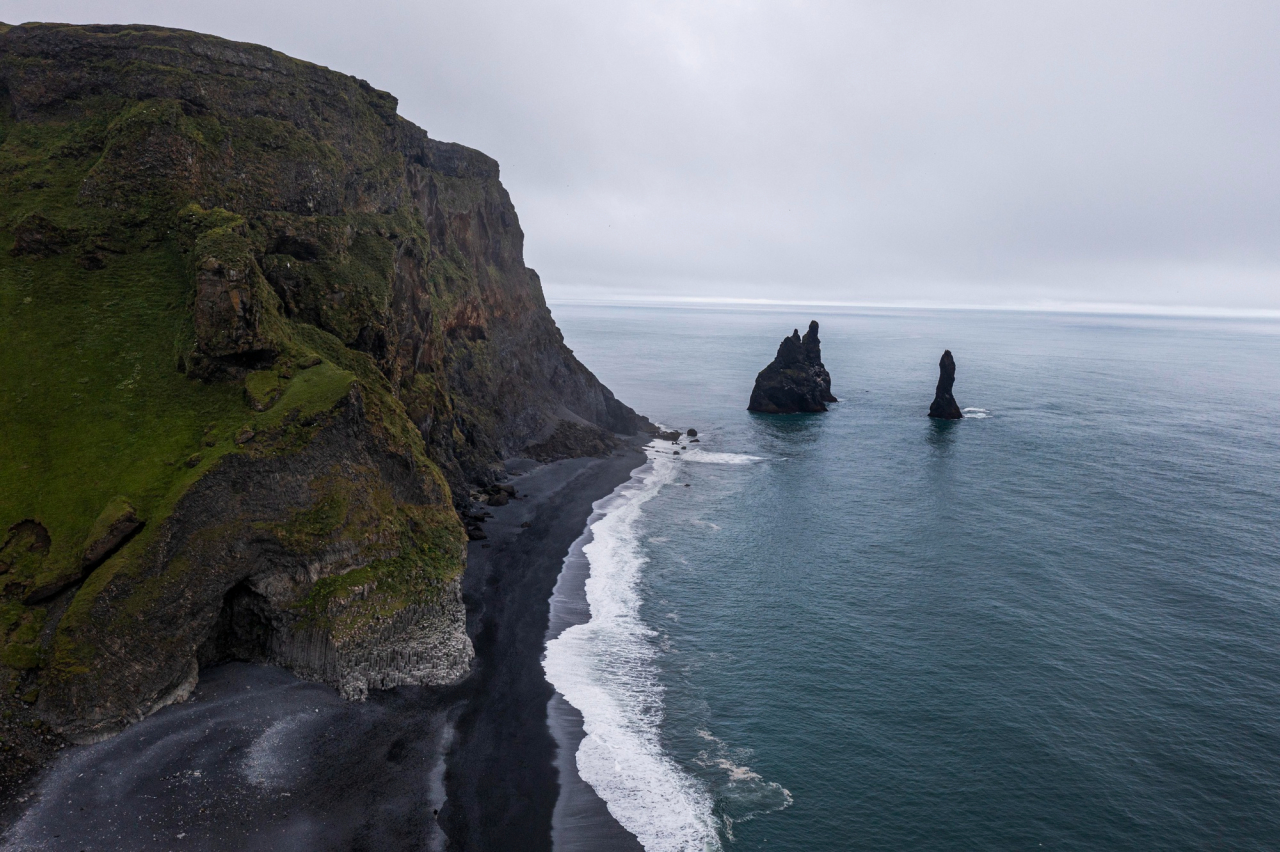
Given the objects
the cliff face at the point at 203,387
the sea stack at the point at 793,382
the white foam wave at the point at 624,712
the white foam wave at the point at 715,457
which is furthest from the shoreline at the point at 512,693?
the sea stack at the point at 793,382

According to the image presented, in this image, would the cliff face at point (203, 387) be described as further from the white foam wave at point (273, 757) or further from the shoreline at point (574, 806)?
the shoreline at point (574, 806)

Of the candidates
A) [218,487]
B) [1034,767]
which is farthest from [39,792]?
[1034,767]

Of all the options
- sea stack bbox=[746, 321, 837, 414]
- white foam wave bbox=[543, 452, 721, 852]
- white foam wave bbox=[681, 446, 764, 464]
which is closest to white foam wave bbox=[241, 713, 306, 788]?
white foam wave bbox=[543, 452, 721, 852]

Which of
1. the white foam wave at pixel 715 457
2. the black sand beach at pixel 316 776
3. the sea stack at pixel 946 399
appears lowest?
the black sand beach at pixel 316 776

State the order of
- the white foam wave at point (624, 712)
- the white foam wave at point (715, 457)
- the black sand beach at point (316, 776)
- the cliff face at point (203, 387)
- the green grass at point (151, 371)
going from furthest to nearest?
1. the white foam wave at point (715, 457)
2. the green grass at point (151, 371)
3. the cliff face at point (203, 387)
4. the white foam wave at point (624, 712)
5. the black sand beach at point (316, 776)

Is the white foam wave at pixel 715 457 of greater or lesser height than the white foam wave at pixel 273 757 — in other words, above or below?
above

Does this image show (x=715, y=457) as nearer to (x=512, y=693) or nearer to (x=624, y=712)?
(x=624, y=712)

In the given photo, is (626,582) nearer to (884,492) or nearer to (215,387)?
(215,387)

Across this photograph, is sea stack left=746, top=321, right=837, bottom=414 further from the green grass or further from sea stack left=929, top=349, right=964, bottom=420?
the green grass
